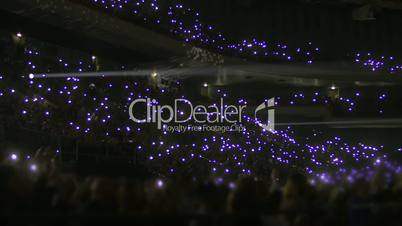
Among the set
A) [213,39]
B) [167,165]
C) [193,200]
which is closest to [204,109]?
[213,39]

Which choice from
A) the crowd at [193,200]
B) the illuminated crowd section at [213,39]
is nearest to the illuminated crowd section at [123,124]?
the illuminated crowd section at [213,39]

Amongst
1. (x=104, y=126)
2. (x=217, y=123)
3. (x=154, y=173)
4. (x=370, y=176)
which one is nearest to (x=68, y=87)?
(x=104, y=126)

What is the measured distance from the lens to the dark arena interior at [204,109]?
5777 millimetres

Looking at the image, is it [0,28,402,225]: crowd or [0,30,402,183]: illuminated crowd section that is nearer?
[0,28,402,225]: crowd

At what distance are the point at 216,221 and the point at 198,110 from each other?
401 inches

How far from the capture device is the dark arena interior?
5777 mm

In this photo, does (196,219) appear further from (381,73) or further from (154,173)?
(381,73)

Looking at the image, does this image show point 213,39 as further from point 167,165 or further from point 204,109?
point 167,165

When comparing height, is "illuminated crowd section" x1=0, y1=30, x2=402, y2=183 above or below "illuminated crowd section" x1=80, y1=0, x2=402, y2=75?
below

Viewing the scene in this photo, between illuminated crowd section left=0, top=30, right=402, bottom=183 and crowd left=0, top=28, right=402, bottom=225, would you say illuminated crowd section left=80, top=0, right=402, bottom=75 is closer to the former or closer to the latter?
crowd left=0, top=28, right=402, bottom=225

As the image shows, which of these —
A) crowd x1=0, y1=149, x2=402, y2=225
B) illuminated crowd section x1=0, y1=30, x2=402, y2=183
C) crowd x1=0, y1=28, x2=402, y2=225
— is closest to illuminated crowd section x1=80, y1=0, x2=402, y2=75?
crowd x1=0, y1=28, x2=402, y2=225

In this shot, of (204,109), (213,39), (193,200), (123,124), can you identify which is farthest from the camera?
(213,39)

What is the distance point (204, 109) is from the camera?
1535 cm

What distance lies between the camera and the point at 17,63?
12.5 m
